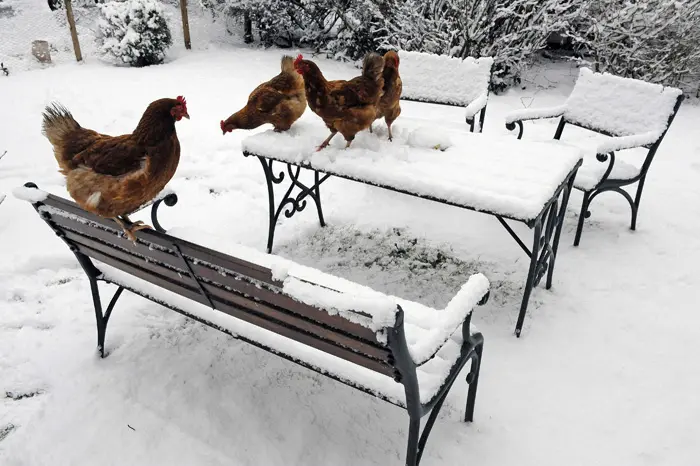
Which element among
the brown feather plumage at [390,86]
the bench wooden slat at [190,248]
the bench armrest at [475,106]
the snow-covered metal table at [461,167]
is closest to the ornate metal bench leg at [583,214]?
the snow-covered metal table at [461,167]

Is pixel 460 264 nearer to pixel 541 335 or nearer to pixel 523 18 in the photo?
pixel 541 335

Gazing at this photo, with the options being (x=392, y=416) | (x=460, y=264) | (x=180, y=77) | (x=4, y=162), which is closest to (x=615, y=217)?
(x=460, y=264)

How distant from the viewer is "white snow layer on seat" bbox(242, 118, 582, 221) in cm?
247

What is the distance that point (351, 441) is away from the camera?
2303 millimetres

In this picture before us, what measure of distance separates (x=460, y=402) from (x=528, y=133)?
151 inches

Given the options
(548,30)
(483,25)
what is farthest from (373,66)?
(548,30)

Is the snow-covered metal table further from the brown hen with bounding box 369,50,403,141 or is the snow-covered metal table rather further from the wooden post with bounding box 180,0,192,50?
the wooden post with bounding box 180,0,192,50

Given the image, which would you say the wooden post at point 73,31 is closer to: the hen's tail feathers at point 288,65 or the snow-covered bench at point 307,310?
the hen's tail feathers at point 288,65

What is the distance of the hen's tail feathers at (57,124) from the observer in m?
2.16

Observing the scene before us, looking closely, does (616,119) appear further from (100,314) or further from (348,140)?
(100,314)

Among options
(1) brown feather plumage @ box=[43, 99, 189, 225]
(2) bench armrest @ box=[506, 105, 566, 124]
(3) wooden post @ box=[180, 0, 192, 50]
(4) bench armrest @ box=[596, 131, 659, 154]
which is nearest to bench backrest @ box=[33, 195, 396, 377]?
(1) brown feather plumage @ box=[43, 99, 189, 225]

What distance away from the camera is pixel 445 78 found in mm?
4191

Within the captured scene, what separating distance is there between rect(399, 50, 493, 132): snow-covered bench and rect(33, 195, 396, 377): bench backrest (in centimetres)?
268

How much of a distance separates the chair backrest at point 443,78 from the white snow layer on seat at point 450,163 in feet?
3.69
